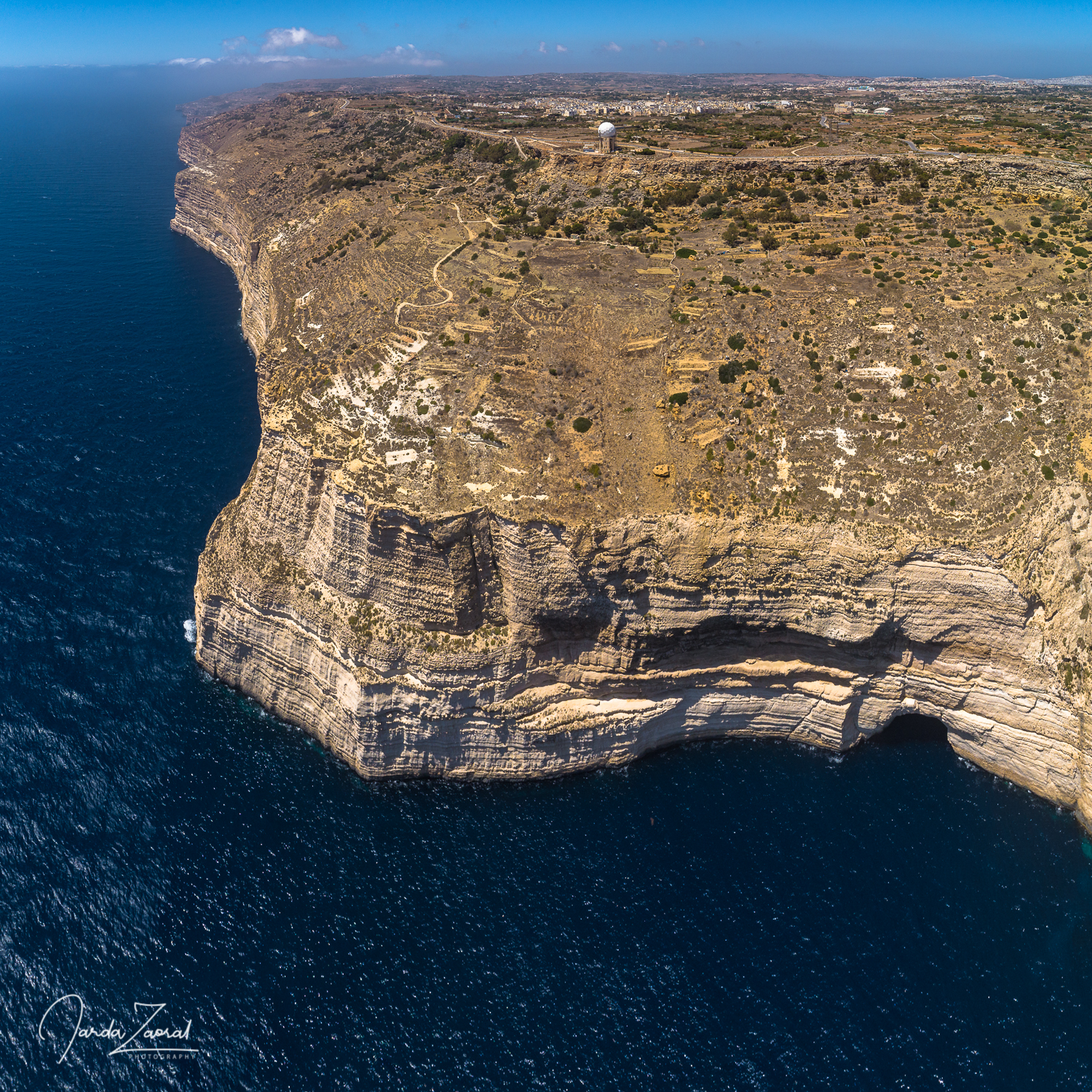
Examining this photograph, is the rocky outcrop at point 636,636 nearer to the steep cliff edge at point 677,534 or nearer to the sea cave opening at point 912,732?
the steep cliff edge at point 677,534

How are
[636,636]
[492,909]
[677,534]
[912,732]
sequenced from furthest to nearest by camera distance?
[912,732], [636,636], [677,534], [492,909]

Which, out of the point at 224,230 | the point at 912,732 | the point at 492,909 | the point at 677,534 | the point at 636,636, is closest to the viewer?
the point at 492,909

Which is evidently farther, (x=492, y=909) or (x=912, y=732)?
(x=912, y=732)

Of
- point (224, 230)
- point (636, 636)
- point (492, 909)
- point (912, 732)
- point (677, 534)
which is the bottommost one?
point (492, 909)

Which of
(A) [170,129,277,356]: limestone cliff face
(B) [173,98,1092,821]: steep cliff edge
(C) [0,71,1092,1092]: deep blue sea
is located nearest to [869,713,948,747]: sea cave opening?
(C) [0,71,1092,1092]: deep blue sea

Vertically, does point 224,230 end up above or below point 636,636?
above

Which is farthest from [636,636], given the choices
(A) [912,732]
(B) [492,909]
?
(A) [912,732]

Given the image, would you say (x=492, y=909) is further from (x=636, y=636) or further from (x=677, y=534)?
(x=677, y=534)

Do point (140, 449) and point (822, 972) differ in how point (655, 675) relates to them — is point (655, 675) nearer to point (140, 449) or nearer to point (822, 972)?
point (822, 972)
